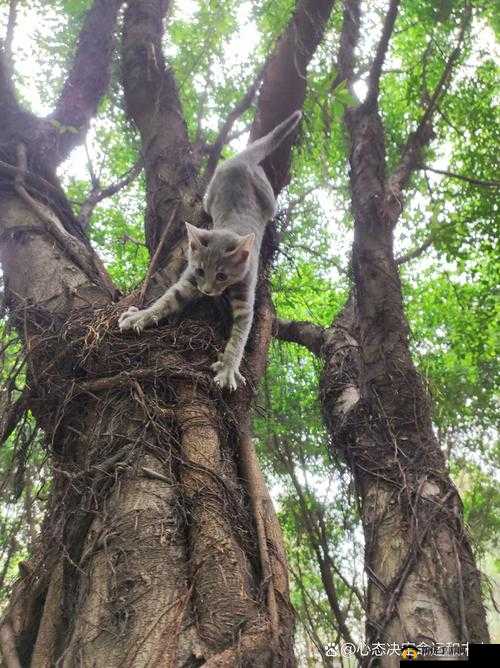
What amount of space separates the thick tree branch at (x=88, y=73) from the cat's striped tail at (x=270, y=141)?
163cm

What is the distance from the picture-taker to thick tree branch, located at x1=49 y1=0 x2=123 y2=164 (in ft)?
16.9

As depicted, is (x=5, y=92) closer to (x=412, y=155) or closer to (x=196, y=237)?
(x=196, y=237)

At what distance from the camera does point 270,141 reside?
16.0 ft

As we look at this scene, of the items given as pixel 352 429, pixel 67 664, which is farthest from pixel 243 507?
pixel 352 429

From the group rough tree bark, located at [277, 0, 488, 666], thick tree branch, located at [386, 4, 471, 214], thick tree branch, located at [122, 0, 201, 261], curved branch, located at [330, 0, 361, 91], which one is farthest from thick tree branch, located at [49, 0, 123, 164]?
thick tree branch, located at [386, 4, 471, 214]

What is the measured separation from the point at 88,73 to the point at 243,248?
2.83 meters

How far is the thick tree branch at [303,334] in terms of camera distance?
502cm

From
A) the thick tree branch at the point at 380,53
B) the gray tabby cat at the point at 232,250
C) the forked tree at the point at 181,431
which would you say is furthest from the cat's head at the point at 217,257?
the thick tree branch at the point at 380,53

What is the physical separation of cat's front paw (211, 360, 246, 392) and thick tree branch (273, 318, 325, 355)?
1.84m

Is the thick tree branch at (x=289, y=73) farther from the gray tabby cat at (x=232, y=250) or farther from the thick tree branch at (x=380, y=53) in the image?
the thick tree branch at (x=380, y=53)

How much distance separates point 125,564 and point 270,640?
615 mm

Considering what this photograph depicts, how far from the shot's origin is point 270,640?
6.33ft

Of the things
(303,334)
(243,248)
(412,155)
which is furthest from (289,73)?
(303,334)

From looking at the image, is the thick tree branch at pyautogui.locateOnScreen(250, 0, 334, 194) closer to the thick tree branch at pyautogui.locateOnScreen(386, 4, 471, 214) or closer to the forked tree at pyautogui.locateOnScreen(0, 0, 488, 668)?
the forked tree at pyautogui.locateOnScreen(0, 0, 488, 668)
